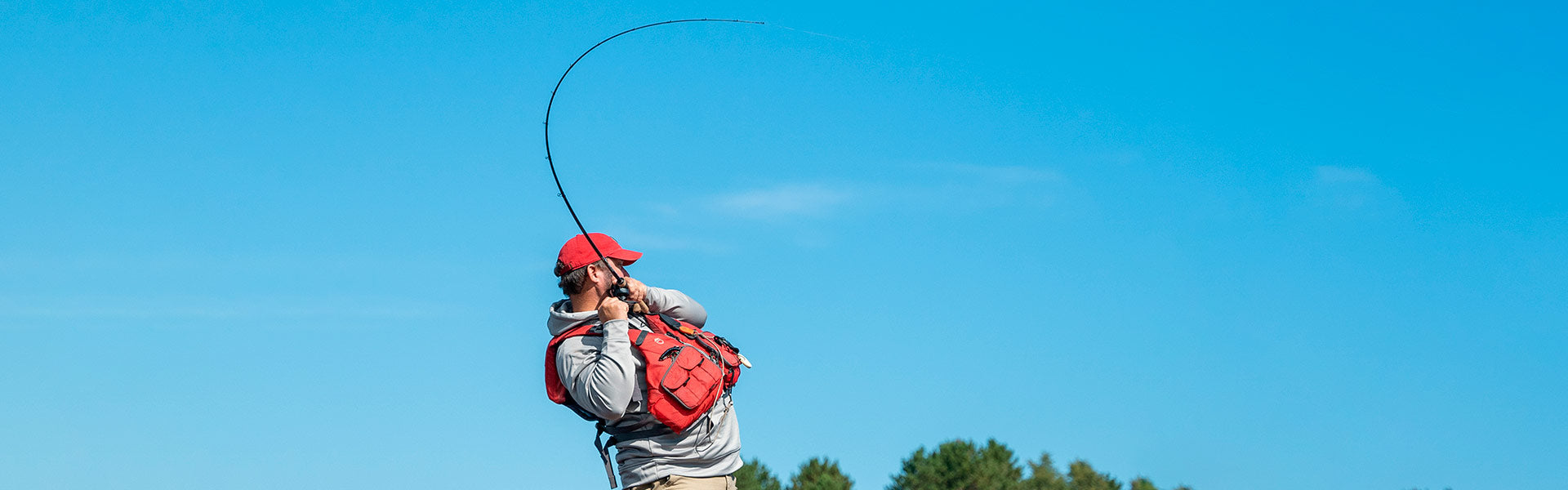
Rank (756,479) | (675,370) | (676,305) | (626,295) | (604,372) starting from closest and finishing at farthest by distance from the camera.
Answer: (604,372), (675,370), (626,295), (676,305), (756,479)

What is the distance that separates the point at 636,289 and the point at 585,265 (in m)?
0.28

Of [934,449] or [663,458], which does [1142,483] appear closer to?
[934,449]

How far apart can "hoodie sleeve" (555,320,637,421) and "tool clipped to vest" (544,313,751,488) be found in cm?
9

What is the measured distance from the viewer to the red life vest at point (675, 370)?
663 cm

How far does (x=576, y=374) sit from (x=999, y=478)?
53.8 m

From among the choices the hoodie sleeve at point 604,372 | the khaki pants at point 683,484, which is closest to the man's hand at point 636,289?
the hoodie sleeve at point 604,372

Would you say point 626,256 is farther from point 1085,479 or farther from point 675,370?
point 1085,479

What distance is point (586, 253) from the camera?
703 cm

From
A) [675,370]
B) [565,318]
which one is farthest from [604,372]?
[565,318]

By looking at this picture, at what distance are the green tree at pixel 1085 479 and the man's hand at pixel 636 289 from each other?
58.2 m

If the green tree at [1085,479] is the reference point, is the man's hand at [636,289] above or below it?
below

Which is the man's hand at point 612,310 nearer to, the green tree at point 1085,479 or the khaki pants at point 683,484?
the khaki pants at point 683,484

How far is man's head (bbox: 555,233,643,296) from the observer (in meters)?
6.98

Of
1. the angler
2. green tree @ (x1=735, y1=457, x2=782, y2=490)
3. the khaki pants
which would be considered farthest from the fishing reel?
green tree @ (x1=735, y1=457, x2=782, y2=490)
